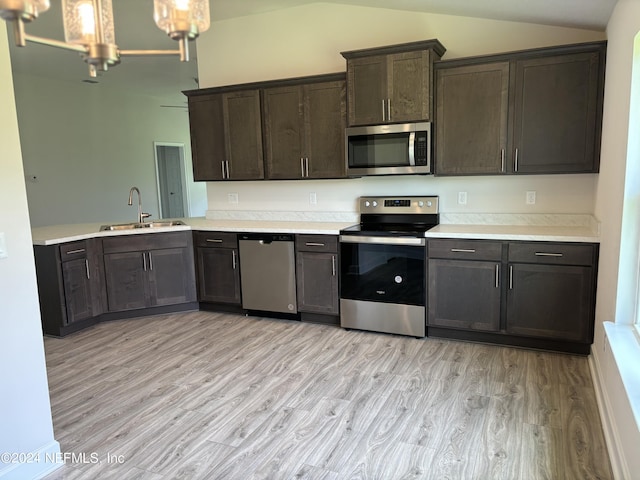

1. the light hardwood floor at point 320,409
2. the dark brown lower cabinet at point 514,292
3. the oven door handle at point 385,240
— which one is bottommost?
the light hardwood floor at point 320,409

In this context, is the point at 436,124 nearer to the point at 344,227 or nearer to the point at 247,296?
the point at 344,227

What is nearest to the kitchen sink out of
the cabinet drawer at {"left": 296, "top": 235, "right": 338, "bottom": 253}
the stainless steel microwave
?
the cabinet drawer at {"left": 296, "top": 235, "right": 338, "bottom": 253}

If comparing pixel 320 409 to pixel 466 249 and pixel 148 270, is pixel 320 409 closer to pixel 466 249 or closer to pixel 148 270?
pixel 466 249

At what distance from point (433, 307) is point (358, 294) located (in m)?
0.63

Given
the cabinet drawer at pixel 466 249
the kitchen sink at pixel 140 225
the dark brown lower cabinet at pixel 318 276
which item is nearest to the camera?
A: the cabinet drawer at pixel 466 249

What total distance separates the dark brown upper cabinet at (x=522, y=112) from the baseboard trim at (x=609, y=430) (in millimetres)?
1451

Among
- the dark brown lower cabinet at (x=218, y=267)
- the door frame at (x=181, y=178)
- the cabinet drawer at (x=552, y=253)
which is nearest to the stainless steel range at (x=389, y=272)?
the cabinet drawer at (x=552, y=253)

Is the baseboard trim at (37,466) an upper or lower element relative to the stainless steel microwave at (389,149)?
lower

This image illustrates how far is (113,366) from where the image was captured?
11.1 ft

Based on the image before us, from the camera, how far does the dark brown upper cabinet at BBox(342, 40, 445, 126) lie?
364 centimetres

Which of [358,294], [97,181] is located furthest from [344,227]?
[97,181]

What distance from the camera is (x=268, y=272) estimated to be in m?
4.28

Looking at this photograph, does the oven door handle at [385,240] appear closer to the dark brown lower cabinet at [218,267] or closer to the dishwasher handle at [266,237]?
the dishwasher handle at [266,237]

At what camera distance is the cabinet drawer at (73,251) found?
3.95 metres
